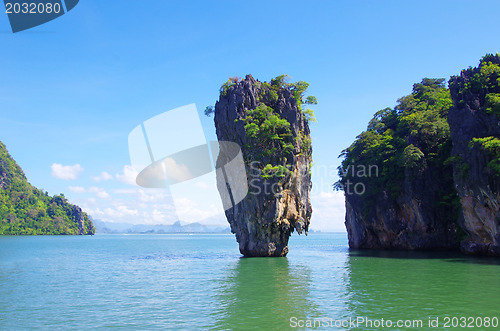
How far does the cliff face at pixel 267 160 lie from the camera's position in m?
33.8

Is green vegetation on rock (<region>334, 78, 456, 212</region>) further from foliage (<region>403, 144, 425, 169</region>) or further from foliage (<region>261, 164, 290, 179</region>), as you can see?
foliage (<region>261, 164, 290, 179</region>)

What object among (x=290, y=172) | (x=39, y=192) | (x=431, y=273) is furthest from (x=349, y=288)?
(x=39, y=192)

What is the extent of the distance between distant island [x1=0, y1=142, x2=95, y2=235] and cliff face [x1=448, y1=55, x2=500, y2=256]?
13815 centimetres

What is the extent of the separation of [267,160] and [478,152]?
17.3 meters

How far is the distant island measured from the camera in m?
131

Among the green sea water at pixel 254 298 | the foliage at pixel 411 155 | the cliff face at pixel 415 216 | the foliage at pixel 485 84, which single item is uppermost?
the foliage at pixel 485 84

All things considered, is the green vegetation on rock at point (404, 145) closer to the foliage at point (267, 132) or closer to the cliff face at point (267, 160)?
the cliff face at point (267, 160)

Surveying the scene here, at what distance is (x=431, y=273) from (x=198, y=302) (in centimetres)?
1523

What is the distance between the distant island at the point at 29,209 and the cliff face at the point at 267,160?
123 metres

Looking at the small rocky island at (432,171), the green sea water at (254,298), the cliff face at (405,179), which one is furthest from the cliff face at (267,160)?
the small rocky island at (432,171)

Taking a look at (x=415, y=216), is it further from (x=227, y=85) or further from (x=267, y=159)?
(x=227, y=85)

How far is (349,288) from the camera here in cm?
1909

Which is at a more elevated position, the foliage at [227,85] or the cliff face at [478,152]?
the foliage at [227,85]

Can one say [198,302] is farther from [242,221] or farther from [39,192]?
[39,192]
